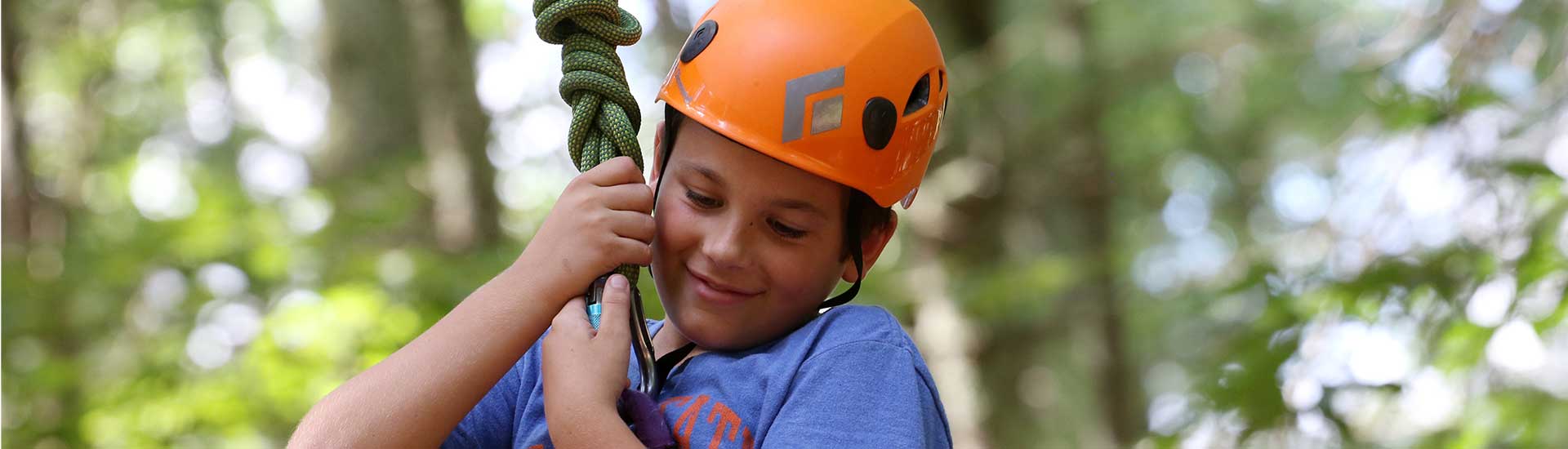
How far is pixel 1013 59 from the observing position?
22.1 feet

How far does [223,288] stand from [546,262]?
636 centimetres

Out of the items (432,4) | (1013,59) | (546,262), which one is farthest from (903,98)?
(432,4)

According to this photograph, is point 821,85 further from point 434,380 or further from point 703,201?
point 434,380

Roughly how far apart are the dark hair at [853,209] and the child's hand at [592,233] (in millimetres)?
128

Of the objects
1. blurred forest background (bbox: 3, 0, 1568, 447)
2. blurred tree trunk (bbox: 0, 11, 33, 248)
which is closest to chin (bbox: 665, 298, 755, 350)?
blurred forest background (bbox: 3, 0, 1568, 447)

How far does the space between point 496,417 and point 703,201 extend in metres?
0.52

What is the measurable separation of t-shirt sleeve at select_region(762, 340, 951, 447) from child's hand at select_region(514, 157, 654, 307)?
0.31m

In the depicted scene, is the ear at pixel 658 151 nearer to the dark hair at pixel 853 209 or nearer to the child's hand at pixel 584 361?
the dark hair at pixel 853 209

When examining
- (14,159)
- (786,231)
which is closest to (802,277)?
(786,231)

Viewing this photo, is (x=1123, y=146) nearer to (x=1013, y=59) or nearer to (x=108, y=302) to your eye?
(x=1013, y=59)

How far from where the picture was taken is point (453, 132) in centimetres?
682

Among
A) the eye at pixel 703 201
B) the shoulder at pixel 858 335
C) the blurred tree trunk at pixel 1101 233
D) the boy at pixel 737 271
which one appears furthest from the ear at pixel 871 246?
the blurred tree trunk at pixel 1101 233

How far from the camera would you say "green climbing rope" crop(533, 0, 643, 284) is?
6.06ft

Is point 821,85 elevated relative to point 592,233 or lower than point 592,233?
elevated
